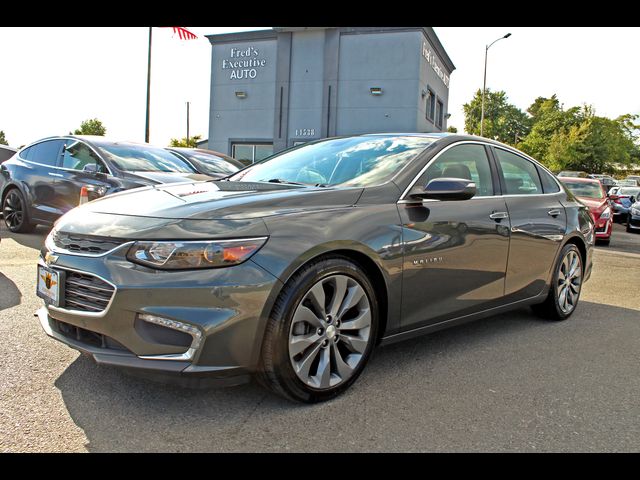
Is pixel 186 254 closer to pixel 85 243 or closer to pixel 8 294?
pixel 85 243

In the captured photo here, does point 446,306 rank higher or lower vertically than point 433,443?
higher

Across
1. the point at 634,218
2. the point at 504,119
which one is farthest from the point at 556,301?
the point at 504,119

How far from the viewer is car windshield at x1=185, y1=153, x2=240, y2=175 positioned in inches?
340

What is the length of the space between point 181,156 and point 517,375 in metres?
6.48

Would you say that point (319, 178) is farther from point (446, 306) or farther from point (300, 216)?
point (446, 306)

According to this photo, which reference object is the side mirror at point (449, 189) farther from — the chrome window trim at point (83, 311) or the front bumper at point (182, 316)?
the chrome window trim at point (83, 311)

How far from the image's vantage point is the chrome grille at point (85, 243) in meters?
2.55

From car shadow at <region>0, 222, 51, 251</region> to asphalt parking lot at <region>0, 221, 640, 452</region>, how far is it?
3748 millimetres

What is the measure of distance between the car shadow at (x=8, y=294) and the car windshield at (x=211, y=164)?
3.84 metres

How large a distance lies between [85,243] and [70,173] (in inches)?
Answer: 215

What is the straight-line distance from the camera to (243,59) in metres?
27.5

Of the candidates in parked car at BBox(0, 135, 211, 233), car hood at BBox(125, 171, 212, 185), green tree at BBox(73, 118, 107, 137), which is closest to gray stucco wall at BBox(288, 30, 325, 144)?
parked car at BBox(0, 135, 211, 233)

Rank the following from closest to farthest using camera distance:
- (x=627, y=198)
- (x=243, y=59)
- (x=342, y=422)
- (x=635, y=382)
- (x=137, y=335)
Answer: (x=137, y=335), (x=342, y=422), (x=635, y=382), (x=627, y=198), (x=243, y=59)

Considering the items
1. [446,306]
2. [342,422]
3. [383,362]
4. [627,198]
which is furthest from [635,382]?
[627,198]
